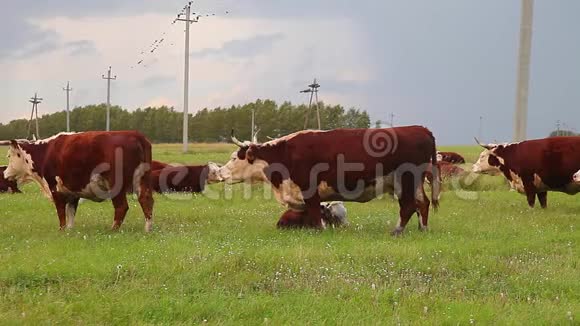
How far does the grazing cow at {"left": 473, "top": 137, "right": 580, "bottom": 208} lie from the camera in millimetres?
17234

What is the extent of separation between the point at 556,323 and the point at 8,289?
610 centimetres

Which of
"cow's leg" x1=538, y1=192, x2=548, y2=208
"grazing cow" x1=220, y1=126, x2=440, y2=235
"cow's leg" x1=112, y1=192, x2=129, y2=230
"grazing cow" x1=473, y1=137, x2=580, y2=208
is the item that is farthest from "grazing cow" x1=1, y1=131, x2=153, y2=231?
"cow's leg" x1=538, y1=192, x2=548, y2=208

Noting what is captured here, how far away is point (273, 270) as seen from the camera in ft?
29.3

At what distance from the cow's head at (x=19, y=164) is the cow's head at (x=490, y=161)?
42.2 ft

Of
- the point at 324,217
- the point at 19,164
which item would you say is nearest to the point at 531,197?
the point at 324,217

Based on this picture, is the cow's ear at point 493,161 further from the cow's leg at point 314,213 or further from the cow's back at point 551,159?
the cow's leg at point 314,213

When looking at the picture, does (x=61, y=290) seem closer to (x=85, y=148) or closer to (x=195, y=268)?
(x=195, y=268)

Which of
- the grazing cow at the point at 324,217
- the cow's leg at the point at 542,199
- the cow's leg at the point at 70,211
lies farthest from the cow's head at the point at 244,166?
the cow's leg at the point at 542,199

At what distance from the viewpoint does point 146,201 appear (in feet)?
41.4

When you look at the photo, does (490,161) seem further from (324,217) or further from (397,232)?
(397,232)

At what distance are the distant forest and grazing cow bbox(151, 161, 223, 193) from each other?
58881mm

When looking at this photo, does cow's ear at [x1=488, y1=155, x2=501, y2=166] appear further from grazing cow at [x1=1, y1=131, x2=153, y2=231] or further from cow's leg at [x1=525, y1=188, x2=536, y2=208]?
grazing cow at [x1=1, y1=131, x2=153, y2=231]

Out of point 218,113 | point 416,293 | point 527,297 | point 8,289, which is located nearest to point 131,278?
point 8,289

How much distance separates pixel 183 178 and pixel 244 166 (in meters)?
7.91
